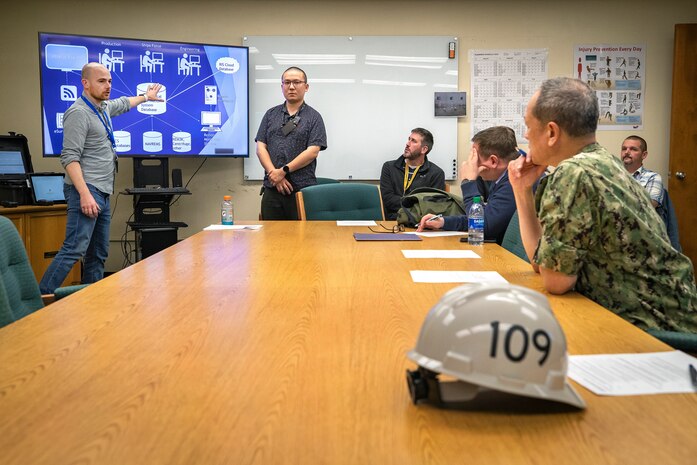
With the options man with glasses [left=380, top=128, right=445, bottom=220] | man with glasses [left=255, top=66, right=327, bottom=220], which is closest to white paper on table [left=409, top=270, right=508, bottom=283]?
man with glasses [left=255, top=66, right=327, bottom=220]

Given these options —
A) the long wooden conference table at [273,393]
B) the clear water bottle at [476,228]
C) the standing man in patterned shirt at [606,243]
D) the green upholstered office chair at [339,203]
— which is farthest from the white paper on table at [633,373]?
the green upholstered office chair at [339,203]

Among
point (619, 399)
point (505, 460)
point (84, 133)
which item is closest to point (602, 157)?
point (619, 399)

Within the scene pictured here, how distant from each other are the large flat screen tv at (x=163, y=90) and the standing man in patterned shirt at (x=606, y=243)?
415 centimetres

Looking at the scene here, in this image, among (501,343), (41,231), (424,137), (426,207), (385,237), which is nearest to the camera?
(501,343)

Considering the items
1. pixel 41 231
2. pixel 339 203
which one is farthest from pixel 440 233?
pixel 41 231

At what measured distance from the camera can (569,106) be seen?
176 cm

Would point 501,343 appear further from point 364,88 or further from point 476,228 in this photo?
point 364,88

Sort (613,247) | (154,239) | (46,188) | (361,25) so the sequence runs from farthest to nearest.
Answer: (361,25) → (154,239) → (46,188) → (613,247)

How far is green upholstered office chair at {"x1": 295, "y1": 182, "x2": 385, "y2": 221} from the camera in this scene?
13.5 ft

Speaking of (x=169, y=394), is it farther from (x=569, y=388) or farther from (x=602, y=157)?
(x=602, y=157)

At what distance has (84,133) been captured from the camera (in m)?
3.98

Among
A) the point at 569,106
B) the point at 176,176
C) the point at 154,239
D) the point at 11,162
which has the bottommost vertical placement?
the point at 154,239

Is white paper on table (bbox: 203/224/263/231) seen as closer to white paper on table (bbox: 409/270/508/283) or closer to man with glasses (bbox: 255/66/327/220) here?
man with glasses (bbox: 255/66/327/220)

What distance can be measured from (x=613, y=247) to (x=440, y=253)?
0.83 m
